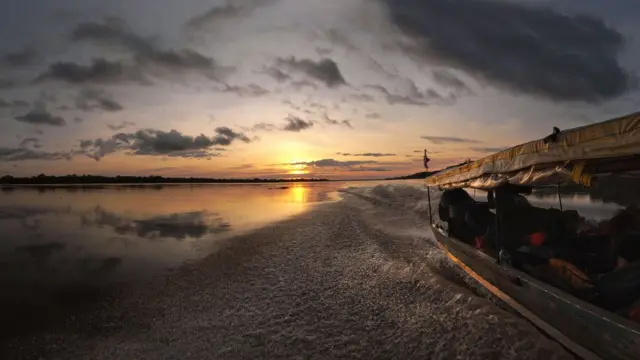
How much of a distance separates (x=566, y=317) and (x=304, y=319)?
4192 millimetres

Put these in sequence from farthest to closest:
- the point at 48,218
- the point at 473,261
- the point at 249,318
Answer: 1. the point at 48,218
2. the point at 473,261
3. the point at 249,318

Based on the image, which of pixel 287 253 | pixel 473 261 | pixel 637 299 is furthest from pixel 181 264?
pixel 637 299

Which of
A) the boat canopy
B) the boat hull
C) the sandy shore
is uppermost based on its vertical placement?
the boat canopy

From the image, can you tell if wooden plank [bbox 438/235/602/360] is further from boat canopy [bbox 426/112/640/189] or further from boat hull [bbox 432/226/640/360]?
boat canopy [bbox 426/112/640/189]

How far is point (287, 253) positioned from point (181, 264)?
3562 millimetres

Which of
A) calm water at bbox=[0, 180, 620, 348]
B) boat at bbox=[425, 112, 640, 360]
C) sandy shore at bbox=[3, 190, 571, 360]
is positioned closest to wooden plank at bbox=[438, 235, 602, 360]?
boat at bbox=[425, 112, 640, 360]

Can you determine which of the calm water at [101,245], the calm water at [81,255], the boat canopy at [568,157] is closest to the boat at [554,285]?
the boat canopy at [568,157]

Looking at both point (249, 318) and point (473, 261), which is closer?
point (249, 318)

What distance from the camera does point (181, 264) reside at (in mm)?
11234

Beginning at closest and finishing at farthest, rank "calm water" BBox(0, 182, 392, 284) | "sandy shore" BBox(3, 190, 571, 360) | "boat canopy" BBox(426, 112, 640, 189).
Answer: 1. "boat canopy" BBox(426, 112, 640, 189)
2. "sandy shore" BBox(3, 190, 571, 360)
3. "calm water" BBox(0, 182, 392, 284)

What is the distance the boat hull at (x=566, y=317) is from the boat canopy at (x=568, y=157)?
1.63m

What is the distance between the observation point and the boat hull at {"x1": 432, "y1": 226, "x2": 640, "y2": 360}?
3.85 meters

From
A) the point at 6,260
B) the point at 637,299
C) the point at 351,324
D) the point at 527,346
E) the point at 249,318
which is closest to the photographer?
the point at 637,299

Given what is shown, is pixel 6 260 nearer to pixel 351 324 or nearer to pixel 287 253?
pixel 287 253
